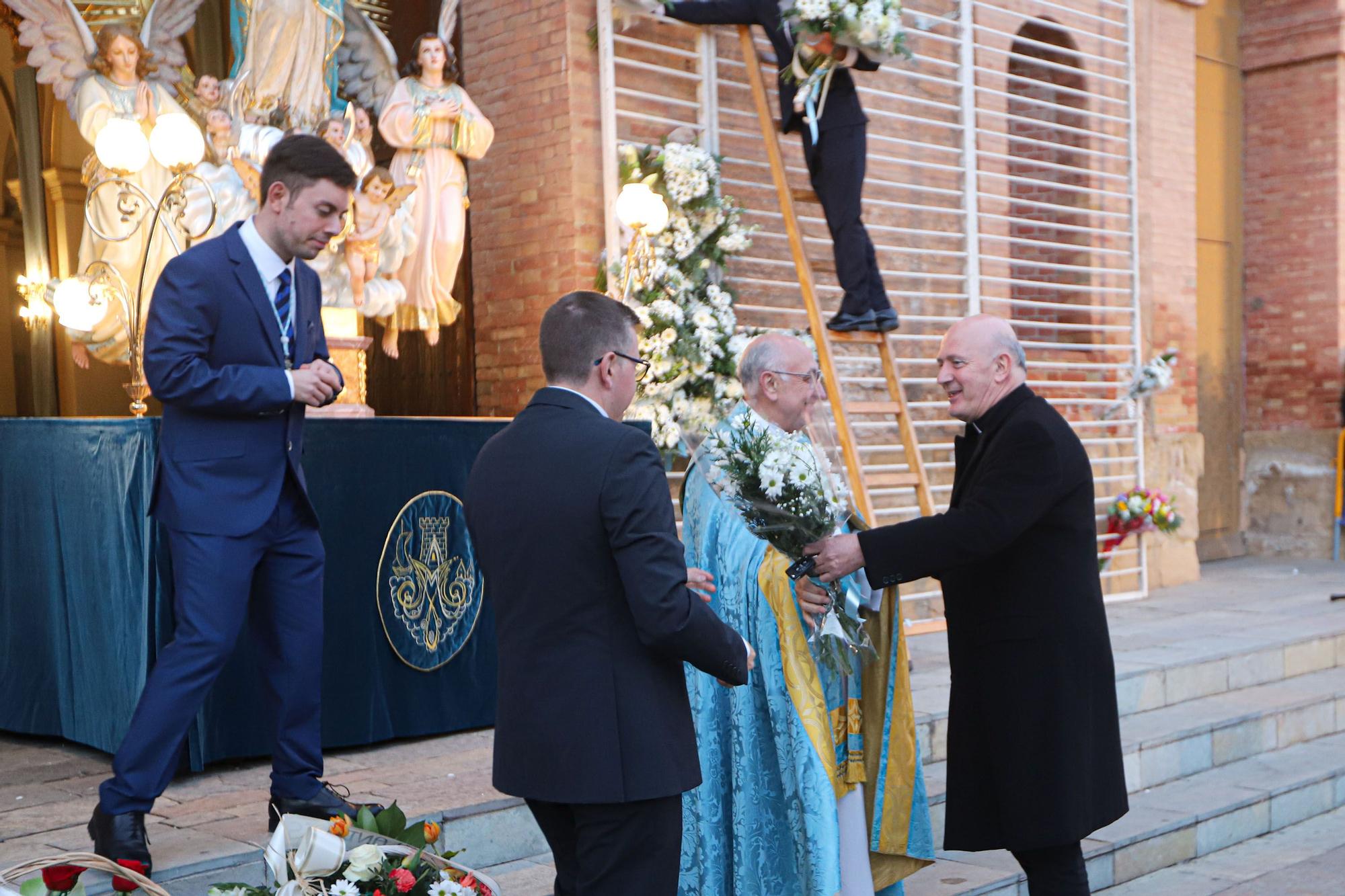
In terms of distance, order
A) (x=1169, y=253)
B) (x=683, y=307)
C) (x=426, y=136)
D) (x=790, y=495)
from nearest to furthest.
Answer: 1. (x=790, y=495)
2. (x=426, y=136)
3. (x=683, y=307)
4. (x=1169, y=253)

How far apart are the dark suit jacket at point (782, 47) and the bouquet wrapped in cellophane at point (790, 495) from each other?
167 inches

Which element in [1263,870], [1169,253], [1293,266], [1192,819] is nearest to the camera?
[1263,870]

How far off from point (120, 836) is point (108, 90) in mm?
3716

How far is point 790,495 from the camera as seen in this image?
11.5ft

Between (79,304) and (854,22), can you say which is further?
(854,22)

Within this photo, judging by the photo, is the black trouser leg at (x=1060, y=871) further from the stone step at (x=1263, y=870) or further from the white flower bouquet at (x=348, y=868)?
the stone step at (x=1263, y=870)

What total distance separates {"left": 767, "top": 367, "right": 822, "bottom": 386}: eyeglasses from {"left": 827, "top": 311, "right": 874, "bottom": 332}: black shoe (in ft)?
12.8

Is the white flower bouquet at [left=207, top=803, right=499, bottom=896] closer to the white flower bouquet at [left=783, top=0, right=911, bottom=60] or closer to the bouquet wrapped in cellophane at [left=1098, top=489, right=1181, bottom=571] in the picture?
the white flower bouquet at [left=783, top=0, right=911, bottom=60]

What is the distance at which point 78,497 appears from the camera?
5059 millimetres

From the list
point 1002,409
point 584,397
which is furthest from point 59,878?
point 1002,409

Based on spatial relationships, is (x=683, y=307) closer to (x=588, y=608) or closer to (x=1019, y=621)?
(x=1019, y=621)

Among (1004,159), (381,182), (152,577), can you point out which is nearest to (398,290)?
(381,182)

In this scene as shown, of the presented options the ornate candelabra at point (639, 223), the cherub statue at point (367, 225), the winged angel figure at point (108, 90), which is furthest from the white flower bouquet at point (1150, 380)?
the winged angel figure at point (108, 90)

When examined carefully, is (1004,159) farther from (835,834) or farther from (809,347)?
(835,834)
